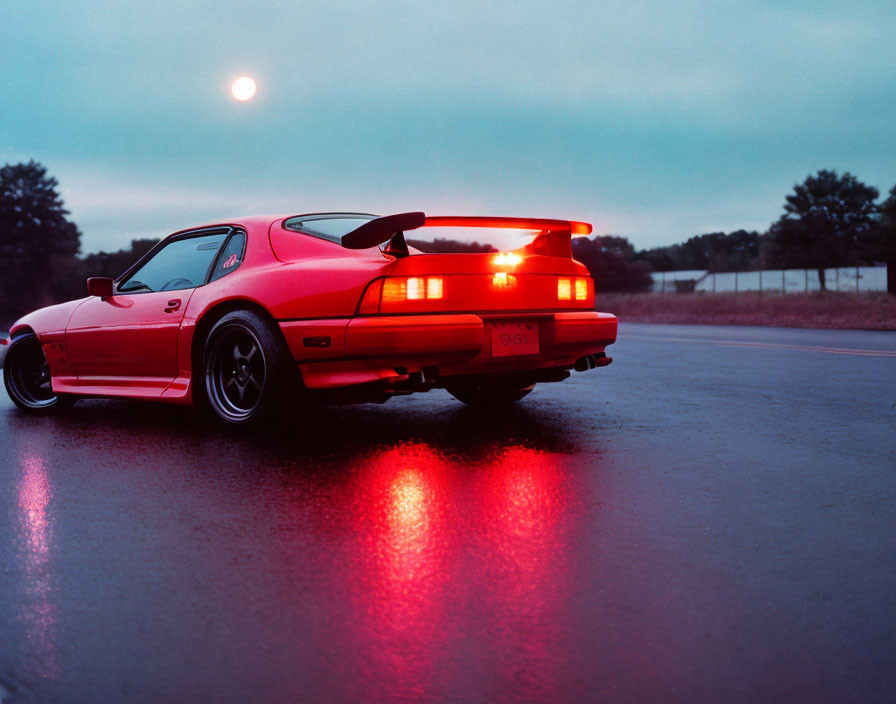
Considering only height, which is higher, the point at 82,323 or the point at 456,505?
the point at 82,323

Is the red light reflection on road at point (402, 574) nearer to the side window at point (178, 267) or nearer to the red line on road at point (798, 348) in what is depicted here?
the side window at point (178, 267)

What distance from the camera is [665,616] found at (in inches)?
102

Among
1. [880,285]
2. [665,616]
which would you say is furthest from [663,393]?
[880,285]

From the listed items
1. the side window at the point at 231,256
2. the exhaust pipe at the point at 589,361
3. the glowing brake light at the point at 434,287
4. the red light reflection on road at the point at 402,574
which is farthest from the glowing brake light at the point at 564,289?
the side window at the point at 231,256

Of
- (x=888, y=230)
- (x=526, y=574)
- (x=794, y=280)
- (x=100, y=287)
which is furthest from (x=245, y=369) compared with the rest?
(x=794, y=280)

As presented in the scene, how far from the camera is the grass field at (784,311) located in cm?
2455

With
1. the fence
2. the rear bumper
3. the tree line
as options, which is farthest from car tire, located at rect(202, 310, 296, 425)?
the tree line

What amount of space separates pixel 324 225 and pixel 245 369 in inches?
41.8

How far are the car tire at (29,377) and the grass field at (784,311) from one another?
19063mm

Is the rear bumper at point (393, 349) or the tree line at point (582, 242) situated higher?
the tree line at point (582, 242)

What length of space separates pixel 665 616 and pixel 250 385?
373 centimetres

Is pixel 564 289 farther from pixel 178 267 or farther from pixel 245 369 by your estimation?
pixel 178 267

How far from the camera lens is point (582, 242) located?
75.0 m

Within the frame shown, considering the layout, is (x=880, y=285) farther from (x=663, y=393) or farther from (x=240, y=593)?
(x=240, y=593)
